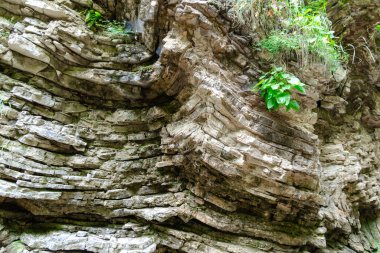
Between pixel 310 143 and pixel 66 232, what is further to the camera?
pixel 310 143

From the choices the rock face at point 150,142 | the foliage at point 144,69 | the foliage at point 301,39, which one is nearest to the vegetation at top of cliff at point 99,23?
the rock face at point 150,142

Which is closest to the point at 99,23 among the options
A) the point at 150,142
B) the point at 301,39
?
the point at 150,142

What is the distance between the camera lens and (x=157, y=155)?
455 centimetres

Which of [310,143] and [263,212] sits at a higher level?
[310,143]

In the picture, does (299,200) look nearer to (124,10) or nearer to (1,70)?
(124,10)

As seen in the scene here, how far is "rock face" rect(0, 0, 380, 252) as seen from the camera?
4059 mm

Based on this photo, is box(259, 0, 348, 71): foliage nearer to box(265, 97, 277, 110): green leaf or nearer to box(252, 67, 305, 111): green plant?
box(252, 67, 305, 111): green plant

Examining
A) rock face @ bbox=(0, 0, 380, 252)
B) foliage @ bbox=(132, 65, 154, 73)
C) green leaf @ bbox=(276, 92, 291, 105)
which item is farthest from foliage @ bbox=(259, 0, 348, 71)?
foliage @ bbox=(132, 65, 154, 73)

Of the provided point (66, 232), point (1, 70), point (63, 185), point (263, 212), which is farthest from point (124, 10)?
point (263, 212)

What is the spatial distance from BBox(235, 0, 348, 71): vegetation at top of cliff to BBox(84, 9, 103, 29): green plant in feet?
8.11

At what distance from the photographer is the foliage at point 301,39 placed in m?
4.47

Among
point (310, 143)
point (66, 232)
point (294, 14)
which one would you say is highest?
point (294, 14)

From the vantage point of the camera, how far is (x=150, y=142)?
4.64m

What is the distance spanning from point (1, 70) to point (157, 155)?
2.82 metres
